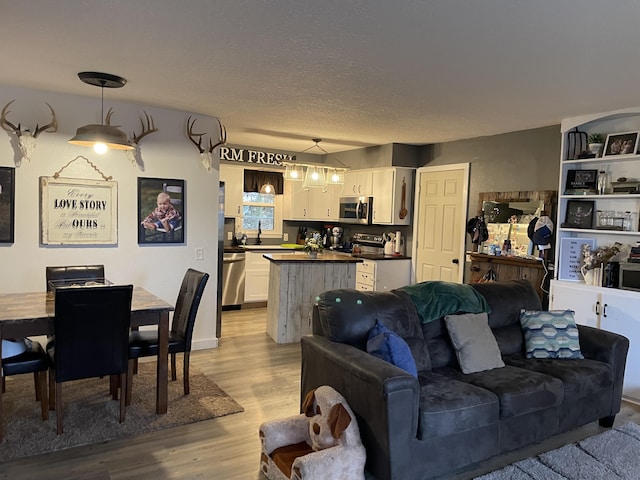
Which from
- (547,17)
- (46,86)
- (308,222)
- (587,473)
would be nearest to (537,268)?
(587,473)

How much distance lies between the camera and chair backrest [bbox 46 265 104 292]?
392 cm

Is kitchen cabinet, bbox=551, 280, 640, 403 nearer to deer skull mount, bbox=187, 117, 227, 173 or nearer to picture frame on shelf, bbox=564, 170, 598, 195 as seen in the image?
picture frame on shelf, bbox=564, 170, 598, 195

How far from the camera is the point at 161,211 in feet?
15.4

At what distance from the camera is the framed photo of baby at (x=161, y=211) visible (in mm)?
4609

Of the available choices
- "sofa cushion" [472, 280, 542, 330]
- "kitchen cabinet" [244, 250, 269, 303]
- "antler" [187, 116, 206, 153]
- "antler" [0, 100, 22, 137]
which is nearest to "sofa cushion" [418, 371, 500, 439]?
"sofa cushion" [472, 280, 542, 330]

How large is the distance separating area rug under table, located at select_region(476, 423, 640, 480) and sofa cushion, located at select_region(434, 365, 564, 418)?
0.96ft

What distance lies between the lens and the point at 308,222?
830 cm

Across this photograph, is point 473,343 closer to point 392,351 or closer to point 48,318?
point 392,351

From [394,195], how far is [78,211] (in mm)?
3920

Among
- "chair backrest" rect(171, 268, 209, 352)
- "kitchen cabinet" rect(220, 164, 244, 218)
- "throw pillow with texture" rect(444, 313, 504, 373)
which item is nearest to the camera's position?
"throw pillow with texture" rect(444, 313, 504, 373)

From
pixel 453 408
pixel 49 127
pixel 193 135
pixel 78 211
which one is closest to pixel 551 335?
pixel 453 408

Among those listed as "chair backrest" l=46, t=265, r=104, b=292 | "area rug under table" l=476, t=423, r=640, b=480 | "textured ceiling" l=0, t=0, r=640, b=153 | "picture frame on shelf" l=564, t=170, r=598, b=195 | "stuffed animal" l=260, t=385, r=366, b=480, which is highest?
"textured ceiling" l=0, t=0, r=640, b=153

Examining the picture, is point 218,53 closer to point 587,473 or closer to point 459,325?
point 459,325

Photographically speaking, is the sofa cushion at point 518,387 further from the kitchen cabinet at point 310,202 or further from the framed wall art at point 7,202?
the kitchen cabinet at point 310,202
